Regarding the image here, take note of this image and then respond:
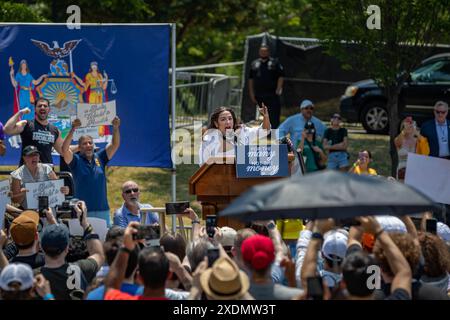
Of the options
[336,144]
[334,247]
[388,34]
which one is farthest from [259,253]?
[388,34]

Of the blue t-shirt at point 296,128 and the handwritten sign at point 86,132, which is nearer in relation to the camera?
the handwritten sign at point 86,132

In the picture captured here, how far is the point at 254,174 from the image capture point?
9109mm

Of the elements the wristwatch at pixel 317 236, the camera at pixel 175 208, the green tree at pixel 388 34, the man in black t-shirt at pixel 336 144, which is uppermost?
the green tree at pixel 388 34

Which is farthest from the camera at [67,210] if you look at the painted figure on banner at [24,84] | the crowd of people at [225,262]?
the painted figure on banner at [24,84]

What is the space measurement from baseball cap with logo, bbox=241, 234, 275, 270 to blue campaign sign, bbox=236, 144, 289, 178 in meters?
3.51

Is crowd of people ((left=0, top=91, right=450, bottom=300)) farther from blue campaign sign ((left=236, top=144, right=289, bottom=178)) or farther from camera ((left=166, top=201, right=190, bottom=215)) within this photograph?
blue campaign sign ((left=236, top=144, right=289, bottom=178))

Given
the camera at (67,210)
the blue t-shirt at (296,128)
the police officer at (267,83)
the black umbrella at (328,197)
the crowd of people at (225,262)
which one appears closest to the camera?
the black umbrella at (328,197)

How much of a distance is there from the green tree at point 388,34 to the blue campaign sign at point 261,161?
6.02 metres

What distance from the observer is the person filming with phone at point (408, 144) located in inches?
480

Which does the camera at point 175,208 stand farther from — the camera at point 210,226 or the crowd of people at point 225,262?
the camera at point 210,226

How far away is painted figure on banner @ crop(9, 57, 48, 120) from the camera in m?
11.5

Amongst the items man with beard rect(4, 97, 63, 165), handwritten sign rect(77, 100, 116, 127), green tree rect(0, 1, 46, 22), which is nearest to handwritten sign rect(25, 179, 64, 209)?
man with beard rect(4, 97, 63, 165)

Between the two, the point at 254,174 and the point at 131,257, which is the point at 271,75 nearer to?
the point at 254,174
